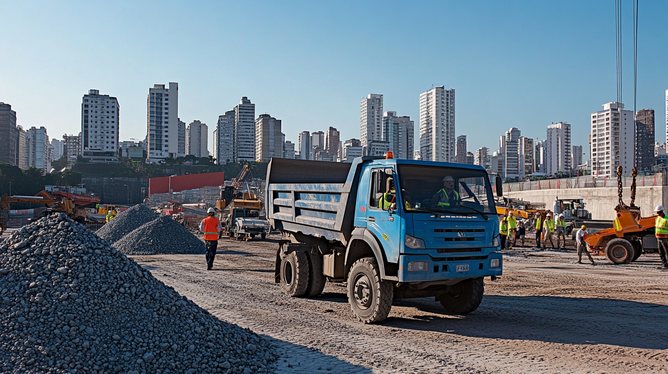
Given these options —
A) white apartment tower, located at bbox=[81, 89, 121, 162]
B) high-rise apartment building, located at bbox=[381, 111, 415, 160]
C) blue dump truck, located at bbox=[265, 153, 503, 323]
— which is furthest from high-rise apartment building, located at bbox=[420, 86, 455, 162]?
blue dump truck, located at bbox=[265, 153, 503, 323]

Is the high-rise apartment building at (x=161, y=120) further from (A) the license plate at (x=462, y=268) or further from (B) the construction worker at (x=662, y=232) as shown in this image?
(A) the license plate at (x=462, y=268)

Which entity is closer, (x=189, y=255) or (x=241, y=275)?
(x=241, y=275)

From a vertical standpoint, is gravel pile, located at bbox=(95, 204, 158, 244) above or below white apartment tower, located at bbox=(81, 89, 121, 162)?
below

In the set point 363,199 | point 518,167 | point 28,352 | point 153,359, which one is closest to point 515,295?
point 363,199

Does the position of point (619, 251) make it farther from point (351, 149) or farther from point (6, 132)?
point (6, 132)

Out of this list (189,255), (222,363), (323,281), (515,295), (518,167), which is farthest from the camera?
(518,167)

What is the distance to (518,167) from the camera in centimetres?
18875

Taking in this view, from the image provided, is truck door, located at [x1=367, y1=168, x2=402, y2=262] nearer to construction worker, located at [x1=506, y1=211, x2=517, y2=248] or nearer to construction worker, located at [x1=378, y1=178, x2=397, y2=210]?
construction worker, located at [x1=378, y1=178, x2=397, y2=210]

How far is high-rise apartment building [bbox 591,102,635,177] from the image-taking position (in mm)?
123688

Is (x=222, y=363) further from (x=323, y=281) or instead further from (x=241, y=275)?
(x=241, y=275)

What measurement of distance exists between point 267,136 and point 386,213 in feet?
546

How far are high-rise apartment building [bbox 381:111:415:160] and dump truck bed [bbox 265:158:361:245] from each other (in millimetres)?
156854

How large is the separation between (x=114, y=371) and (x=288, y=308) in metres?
4.23

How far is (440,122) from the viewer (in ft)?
501
